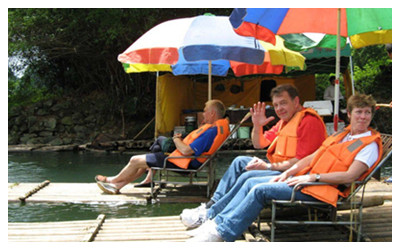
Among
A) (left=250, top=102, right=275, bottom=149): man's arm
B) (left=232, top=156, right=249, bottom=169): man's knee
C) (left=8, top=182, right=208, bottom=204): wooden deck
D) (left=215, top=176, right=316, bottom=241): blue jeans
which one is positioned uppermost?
(left=250, top=102, right=275, bottom=149): man's arm

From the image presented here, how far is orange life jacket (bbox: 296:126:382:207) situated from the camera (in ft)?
10.1

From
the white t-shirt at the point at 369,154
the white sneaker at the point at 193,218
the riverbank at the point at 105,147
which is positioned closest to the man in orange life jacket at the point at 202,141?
the white sneaker at the point at 193,218

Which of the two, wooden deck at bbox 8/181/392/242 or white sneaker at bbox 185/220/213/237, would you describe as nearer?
white sneaker at bbox 185/220/213/237

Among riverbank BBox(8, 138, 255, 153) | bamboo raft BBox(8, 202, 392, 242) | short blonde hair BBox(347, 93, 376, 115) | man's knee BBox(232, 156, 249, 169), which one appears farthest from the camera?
riverbank BBox(8, 138, 255, 153)

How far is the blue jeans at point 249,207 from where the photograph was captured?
10.0 ft

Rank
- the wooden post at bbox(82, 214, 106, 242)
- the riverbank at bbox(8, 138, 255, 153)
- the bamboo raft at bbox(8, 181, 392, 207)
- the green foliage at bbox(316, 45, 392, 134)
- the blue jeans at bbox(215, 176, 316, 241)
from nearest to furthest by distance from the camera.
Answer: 1. the blue jeans at bbox(215, 176, 316, 241)
2. the wooden post at bbox(82, 214, 106, 242)
3. the bamboo raft at bbox(8, 181, 392, 207)
4. the riverbank at bbox(8, 138, 255, 153)
5. the green foliage at bbox(316, 45, 392, 134)

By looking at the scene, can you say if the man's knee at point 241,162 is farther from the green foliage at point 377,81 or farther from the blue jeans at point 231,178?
the green foliage at point 377,81

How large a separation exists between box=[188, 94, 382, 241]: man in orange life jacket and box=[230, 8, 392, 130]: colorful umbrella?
5.66 ft

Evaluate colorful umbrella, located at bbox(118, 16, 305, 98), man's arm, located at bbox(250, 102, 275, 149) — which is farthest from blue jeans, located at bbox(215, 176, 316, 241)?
colorful umbrella, located at bbox(118, 16, 305, 98)

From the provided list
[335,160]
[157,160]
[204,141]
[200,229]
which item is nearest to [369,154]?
[335,160]

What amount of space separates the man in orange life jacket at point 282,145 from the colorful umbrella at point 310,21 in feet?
4.45

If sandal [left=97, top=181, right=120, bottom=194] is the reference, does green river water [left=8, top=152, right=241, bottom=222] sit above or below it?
below

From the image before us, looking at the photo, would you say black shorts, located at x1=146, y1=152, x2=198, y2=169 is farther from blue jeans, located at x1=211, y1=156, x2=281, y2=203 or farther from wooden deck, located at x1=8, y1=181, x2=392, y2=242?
blue jeans, located at x1=211, y1=156, x2=281, y2=203
